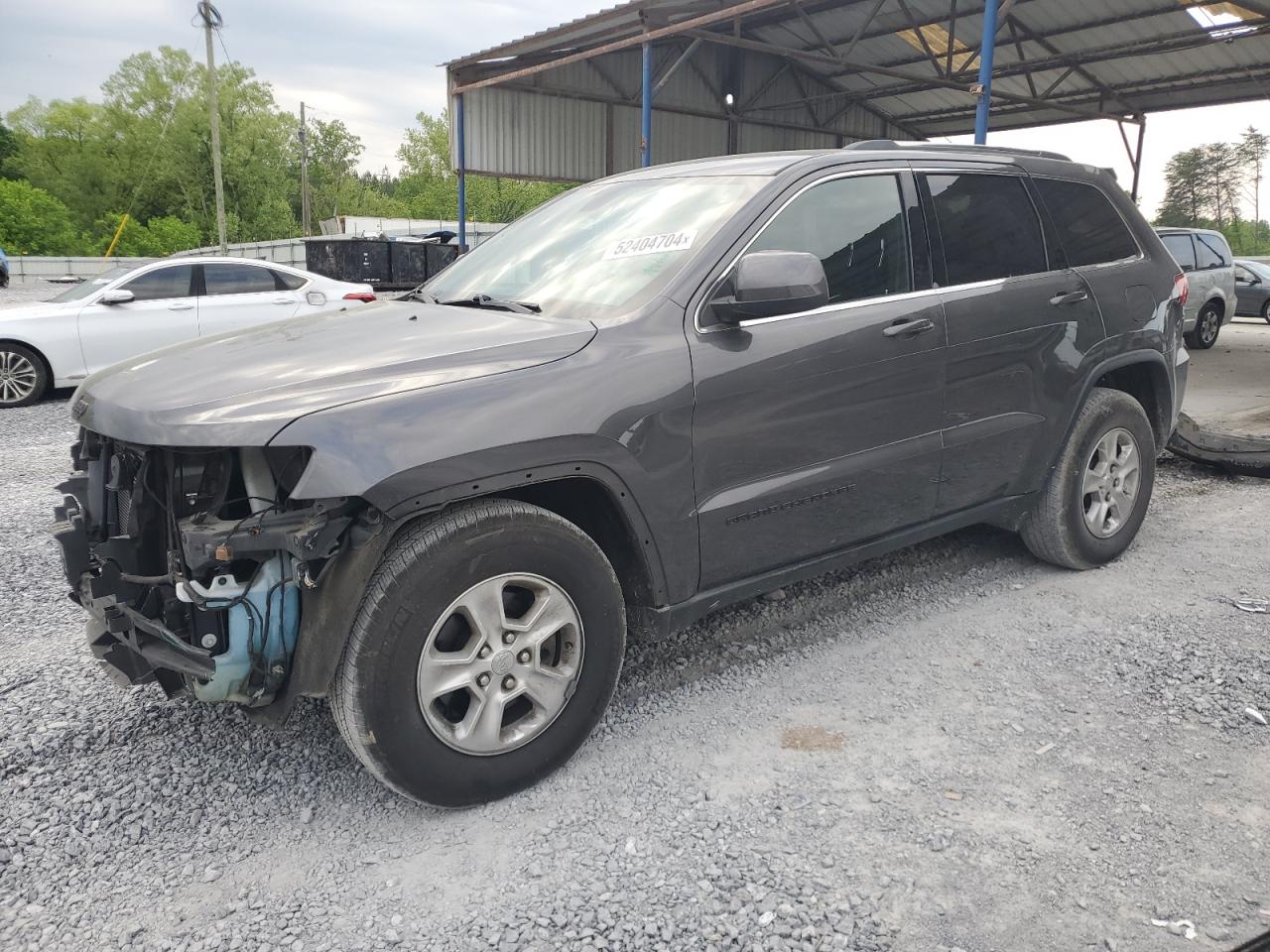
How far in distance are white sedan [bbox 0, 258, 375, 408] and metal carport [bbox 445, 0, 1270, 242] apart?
22.7 feet

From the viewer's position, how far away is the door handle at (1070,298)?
13.1 feet

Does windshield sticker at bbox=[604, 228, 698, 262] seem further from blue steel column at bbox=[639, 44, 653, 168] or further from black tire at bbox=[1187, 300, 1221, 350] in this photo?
black tire at bbox=[1187, 300, 1221, 350]

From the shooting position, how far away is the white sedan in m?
9.40

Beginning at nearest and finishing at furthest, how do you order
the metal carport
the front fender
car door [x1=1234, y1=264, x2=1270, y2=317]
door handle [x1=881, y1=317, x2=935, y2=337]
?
the front fender → door handle [x1=881, y1=317, x2=935, y2=337] → the metal carport → car door [x1=1234, y1=264, x2=1270, y2=317]

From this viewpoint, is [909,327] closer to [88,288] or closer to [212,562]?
[212,562]

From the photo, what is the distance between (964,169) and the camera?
383cm

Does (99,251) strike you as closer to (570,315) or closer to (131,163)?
(131,163)

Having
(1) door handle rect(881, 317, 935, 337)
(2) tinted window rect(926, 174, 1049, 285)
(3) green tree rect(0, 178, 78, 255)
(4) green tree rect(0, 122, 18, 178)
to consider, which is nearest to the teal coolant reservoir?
(1) door handle rect(881, 317, 935, 337)

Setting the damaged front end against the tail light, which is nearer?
the damaged front end

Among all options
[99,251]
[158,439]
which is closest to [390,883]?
[158,439]

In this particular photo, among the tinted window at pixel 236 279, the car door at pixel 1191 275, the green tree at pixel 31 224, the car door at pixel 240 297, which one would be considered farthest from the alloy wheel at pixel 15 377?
the green tree at pixel 31 224

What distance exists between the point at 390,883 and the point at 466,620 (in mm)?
682

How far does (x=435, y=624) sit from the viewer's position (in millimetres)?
2459

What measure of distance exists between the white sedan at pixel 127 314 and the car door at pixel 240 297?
0.04 feet
